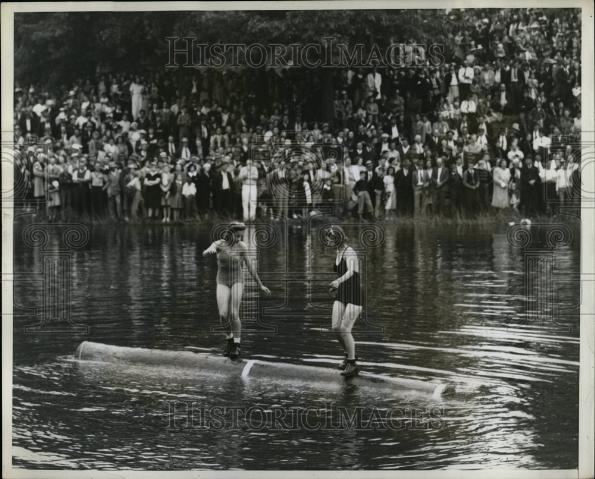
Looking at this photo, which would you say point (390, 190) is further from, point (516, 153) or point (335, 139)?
point (516, 153)

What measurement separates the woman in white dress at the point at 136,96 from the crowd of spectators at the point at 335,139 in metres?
0.04

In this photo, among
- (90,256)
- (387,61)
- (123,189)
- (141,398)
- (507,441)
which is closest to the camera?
(507,441)

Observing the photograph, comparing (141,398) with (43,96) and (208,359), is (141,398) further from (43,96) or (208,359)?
(43,96)

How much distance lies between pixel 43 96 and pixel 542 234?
344 inches

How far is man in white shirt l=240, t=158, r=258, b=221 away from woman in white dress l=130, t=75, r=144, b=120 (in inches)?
89.8

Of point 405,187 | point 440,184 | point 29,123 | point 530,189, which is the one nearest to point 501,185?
point 530,189

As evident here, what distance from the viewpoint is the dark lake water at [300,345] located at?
A: 1620 centimetres

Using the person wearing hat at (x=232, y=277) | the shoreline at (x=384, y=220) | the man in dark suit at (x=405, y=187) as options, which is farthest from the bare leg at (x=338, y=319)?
the man in dark suit at (x=405, y=187)

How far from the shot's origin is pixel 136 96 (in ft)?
72.1

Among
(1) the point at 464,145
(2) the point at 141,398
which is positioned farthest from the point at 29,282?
(1) the point at 464,145

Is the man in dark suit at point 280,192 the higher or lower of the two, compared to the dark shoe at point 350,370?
higher

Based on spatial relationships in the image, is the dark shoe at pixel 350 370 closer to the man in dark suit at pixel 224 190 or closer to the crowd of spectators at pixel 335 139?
the crowd of spectators at pixel 335 139

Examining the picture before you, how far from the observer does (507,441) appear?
16094 millimetres

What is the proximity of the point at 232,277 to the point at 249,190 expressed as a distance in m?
4.53
